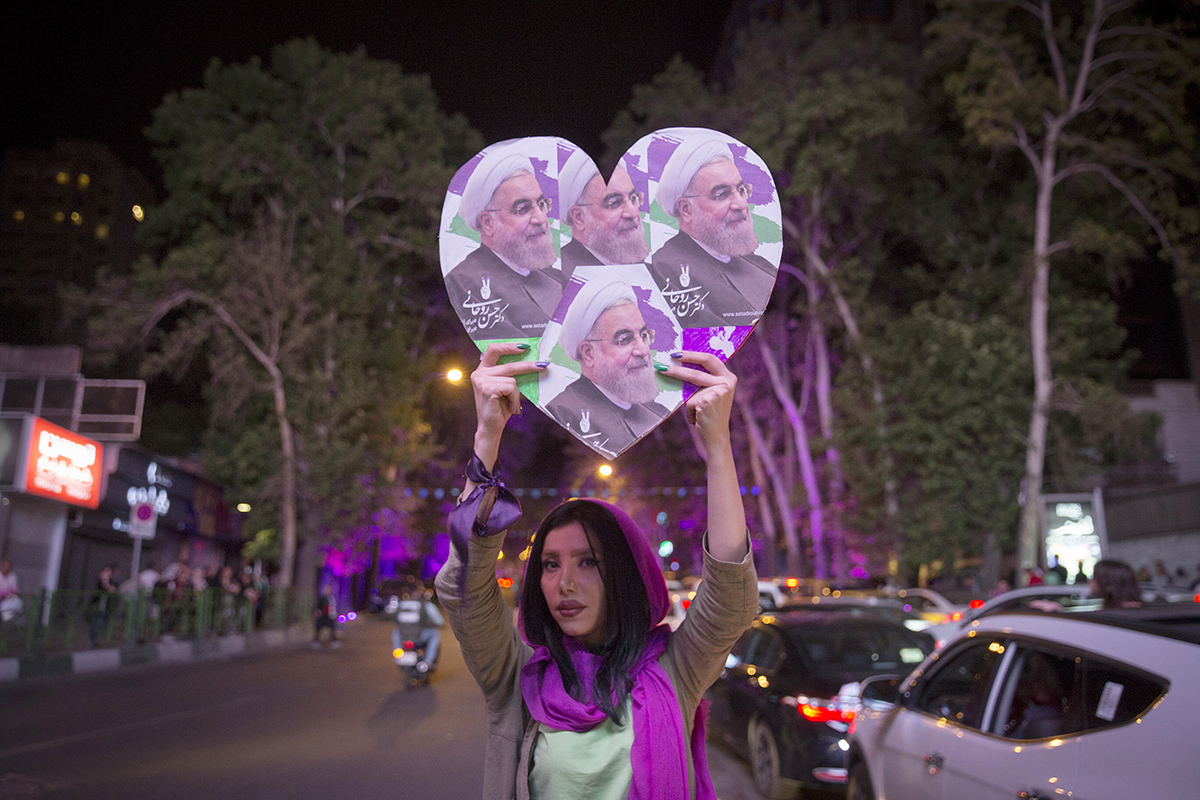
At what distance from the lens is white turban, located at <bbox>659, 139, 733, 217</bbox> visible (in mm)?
2207

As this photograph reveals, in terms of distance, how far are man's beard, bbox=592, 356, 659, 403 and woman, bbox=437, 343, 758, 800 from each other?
1.8 inches

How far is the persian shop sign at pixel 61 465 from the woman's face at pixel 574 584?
2267cm

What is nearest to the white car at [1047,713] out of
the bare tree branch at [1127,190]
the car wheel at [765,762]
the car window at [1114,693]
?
the car window at [1114,693]

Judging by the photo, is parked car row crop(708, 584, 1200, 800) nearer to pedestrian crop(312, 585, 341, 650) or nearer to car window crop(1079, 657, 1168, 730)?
car window crop(1079, 657, 1168, 730)

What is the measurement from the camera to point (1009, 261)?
26.2 meters

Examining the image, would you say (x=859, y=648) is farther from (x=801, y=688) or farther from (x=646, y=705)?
(x=646, y=705)

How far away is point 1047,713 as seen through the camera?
158 inches

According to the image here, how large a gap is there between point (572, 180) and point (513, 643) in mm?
1194

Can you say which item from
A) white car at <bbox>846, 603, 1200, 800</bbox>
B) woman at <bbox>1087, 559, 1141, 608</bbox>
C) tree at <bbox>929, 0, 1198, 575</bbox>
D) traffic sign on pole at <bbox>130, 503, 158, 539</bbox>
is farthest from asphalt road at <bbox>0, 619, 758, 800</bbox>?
tree at <bbox>929, 0, 1198, 575</bbox>

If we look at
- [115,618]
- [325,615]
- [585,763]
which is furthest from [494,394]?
[325,615]

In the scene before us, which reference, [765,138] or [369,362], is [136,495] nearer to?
[369,362]

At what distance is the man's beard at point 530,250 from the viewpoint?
215cm

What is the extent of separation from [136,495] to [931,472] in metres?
23.7

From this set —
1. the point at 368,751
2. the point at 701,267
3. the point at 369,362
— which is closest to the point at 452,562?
the point at 701,267
